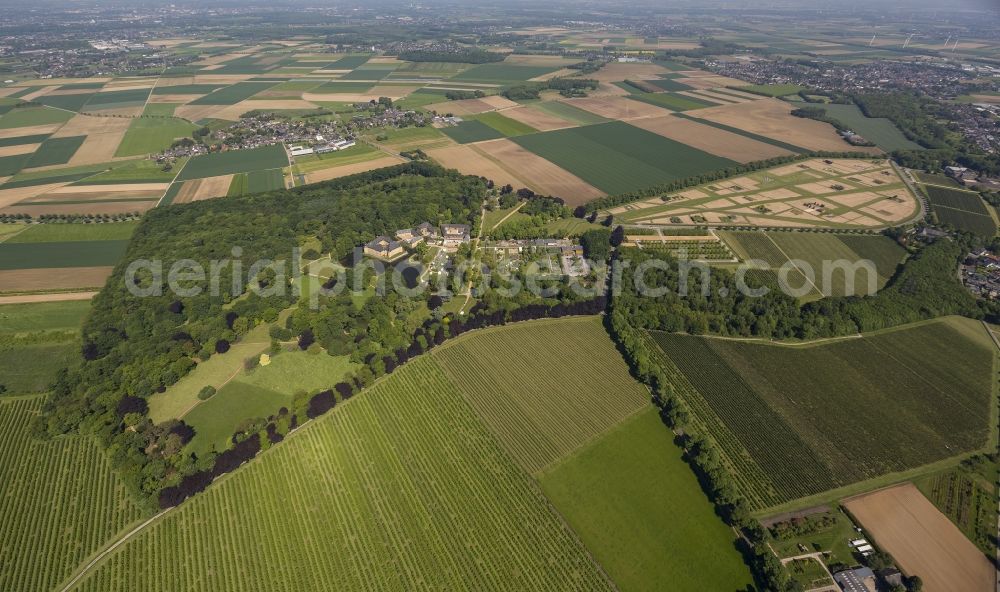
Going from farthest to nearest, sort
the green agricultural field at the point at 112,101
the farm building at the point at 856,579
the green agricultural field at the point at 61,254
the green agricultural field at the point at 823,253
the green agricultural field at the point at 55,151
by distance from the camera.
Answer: the green agricultural field at the point at 112,101, the green agricultural field at the point at 55,151, the green agricultural field at the point at 61,254, the green agricultural field at the point at 823,253, the farm building at the point at 856,579

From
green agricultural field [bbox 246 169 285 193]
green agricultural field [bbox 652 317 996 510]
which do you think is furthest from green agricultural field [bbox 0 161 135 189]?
green agricultural field [bbox 652 317 996 510]

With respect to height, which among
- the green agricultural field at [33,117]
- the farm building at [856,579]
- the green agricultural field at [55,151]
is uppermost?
the green agricultural field at [33,117]

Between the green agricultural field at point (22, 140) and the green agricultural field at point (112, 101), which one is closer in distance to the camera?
the green agricultural field at point (22, 140)

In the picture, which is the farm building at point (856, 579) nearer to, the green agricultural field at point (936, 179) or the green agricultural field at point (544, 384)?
the green agricultural field at point (544, 384)

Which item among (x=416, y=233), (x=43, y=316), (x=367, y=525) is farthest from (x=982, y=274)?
(x=43, y=316)

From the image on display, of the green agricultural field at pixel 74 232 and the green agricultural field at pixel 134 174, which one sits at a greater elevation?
the green agricultural field at pixel 134 174

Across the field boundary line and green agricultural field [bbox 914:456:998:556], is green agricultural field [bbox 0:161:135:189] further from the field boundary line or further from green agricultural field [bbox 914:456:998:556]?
green agricultural field [bbox 914:456:998:556]

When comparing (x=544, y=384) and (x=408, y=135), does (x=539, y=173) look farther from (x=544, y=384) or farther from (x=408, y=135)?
(x=544, y=384)

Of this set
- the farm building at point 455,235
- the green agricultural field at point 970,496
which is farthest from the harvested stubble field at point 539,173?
the green agricultural field at point 970,496
